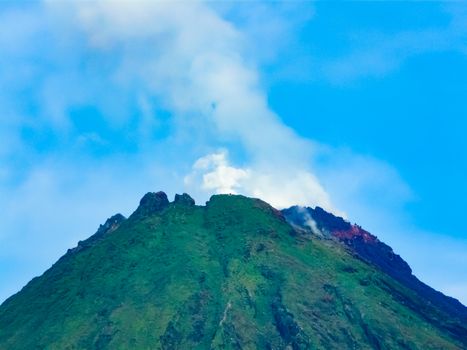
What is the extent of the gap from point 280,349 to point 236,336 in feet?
49.9

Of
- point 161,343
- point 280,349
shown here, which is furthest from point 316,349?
point 161,343

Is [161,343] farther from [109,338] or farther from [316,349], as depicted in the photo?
[316,349]

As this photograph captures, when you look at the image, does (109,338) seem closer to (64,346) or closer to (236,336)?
(64,346)

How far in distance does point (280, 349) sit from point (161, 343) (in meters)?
39.4

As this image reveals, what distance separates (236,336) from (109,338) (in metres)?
42.0

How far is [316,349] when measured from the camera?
196m

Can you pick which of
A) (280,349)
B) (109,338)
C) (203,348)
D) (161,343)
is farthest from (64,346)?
(280,349)

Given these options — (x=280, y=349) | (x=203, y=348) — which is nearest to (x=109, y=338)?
(x=203, y=348)

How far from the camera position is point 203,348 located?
653 ft

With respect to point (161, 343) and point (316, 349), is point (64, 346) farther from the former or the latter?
point (316, 349)

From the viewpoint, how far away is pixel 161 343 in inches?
7697

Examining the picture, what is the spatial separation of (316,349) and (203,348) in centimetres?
3732

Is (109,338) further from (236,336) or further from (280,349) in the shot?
(280,349)

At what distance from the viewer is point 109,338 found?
649 feet
